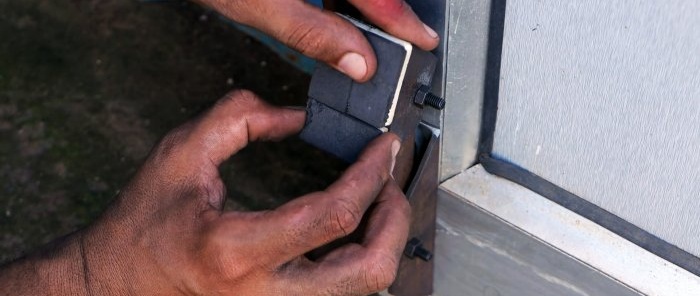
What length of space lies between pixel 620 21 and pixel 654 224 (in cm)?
36

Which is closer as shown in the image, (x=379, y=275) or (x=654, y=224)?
(x=379, y=275)

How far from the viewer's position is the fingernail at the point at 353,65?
99 cm

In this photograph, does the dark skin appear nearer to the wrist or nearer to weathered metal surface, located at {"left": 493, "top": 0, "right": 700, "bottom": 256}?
the wrist

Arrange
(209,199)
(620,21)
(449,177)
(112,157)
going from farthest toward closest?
1. (112,157)
2. (449,177)
3. (209,199)
4. (620,21)

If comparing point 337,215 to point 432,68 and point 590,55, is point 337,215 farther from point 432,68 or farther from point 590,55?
point 590,55

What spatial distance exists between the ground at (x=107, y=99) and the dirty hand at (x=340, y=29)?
1.18m

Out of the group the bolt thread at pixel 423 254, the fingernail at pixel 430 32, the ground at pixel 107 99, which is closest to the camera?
the fingernail at pixel 430 32

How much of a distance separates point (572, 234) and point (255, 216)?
0.56 meters

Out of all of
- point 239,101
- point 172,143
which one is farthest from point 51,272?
point 239,101

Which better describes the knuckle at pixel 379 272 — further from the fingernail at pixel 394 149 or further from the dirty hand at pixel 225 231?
the fingernail at pixel 394 149

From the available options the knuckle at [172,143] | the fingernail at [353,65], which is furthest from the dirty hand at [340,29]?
the knuckle at [172,143]

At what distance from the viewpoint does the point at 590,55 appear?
99 centimetres

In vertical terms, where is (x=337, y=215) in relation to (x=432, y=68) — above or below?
below

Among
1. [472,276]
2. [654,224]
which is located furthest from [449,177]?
[654,224]
